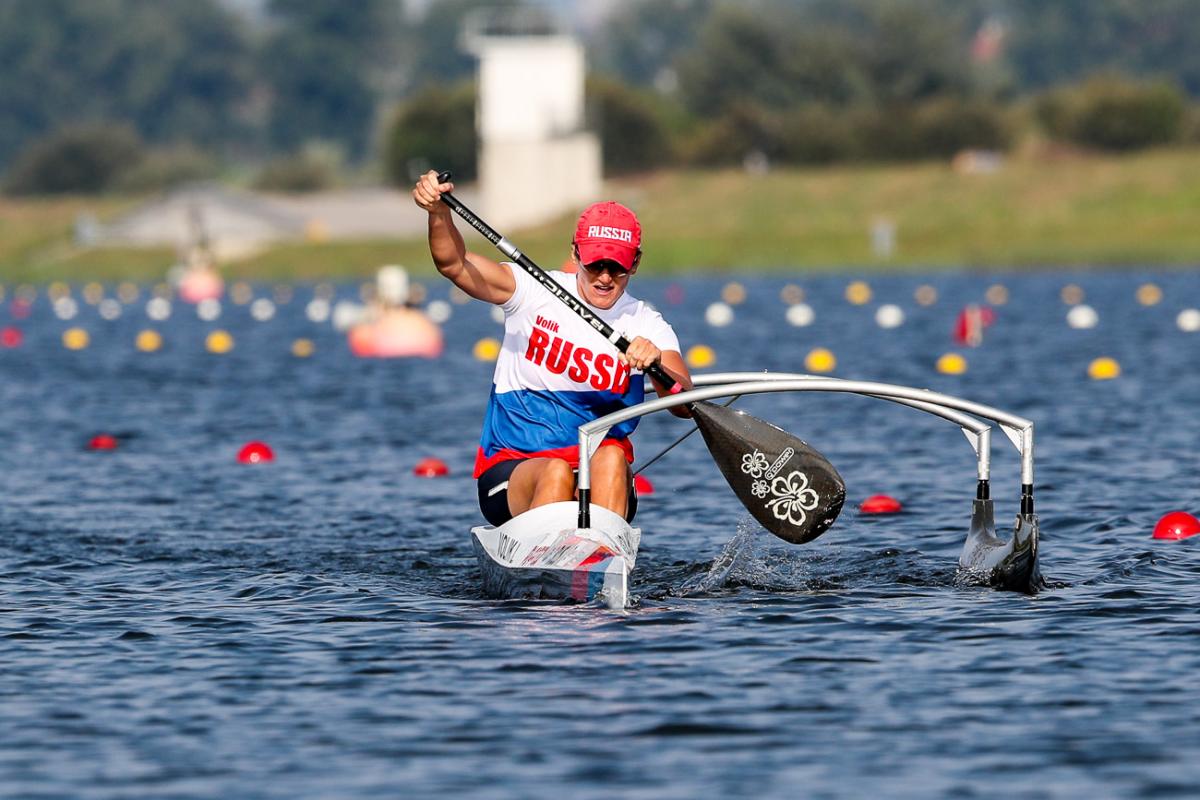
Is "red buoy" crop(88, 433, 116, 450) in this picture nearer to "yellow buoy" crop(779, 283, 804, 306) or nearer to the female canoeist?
the female canoeist

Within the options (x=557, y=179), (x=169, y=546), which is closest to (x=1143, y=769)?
(x=169, y=546)

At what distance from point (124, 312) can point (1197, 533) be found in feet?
150

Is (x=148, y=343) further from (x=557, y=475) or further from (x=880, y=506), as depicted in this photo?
(x=557, y=475)

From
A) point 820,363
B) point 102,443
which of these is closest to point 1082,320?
point 820,363

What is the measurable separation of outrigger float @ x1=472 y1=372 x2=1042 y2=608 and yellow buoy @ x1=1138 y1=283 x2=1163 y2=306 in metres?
33.6

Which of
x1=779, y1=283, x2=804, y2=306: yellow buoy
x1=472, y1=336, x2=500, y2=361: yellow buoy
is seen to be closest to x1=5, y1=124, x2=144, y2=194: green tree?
x1=779, y1=283, x2=804, y2=306: yellow buoy

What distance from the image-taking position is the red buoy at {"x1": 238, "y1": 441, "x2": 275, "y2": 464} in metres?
21.4

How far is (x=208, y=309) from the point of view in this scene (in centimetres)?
5669

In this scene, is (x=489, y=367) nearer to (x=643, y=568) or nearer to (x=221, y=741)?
(x=643, y=568)

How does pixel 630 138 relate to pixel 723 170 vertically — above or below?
above

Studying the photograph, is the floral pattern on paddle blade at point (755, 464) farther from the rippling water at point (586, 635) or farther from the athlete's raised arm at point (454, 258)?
the athlete's raised arm at point (454, 258)

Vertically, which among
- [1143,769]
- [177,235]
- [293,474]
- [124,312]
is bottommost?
[1143,769]

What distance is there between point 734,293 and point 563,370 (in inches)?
1820

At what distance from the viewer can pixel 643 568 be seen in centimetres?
1454
